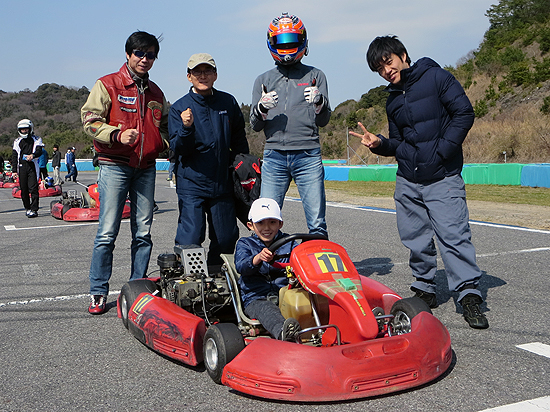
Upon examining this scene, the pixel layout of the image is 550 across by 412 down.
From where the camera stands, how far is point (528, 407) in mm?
2520

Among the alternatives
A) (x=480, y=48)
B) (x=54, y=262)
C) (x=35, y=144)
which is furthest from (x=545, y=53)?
(x=54, y=262)

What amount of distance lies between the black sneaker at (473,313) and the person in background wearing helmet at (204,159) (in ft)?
5.68

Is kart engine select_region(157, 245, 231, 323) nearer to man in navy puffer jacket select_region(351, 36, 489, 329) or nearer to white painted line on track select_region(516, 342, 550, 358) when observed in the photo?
man in navy puffer jacket select_region(351, 36, 489, 329)

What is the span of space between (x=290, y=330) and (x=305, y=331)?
0.62ft

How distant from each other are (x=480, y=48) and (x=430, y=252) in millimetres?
52517

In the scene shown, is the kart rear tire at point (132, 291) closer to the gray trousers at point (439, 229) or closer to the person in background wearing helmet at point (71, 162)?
the gray trousers at point (439, 229)

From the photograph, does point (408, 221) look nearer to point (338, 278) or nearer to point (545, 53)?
point (338, 278)

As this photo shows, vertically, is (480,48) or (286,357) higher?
(480,48)

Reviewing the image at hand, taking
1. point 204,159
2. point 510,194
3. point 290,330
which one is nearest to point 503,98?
point 510,194

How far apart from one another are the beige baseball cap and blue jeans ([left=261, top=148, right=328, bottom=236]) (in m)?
0.81

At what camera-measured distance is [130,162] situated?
14.4 feet

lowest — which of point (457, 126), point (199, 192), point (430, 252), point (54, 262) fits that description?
point (54, 262)

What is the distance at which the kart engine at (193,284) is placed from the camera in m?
3.73

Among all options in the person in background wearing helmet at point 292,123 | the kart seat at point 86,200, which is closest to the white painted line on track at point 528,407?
the person in background wearing helmet at point 292,123
